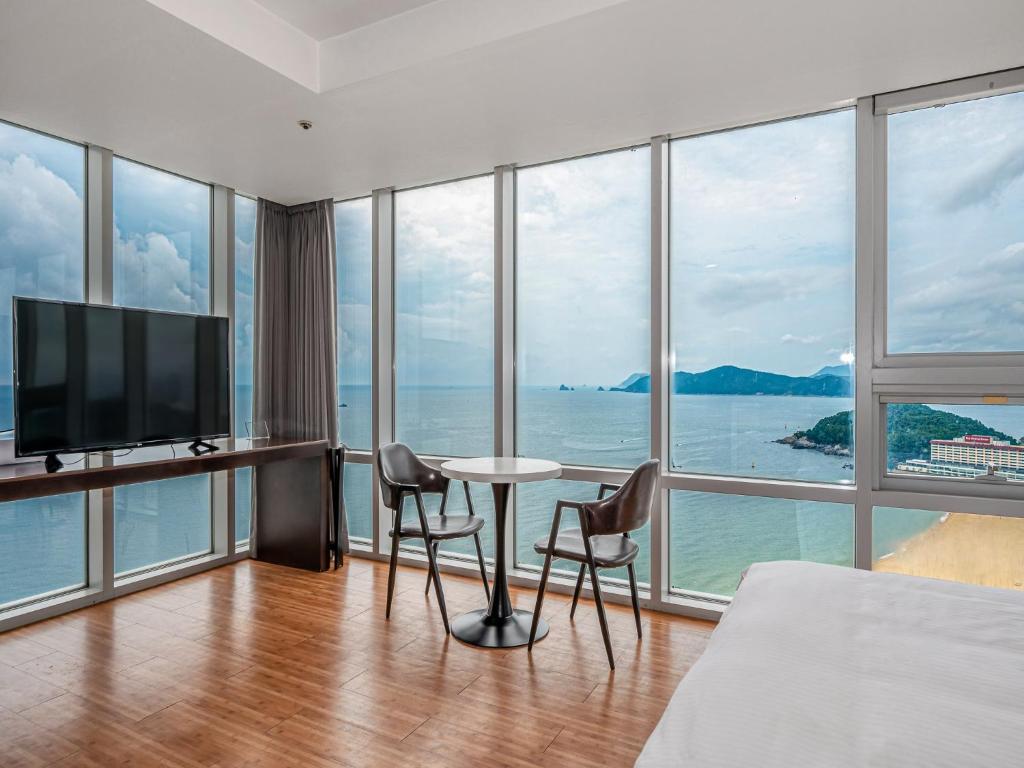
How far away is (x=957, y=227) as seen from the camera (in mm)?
3006

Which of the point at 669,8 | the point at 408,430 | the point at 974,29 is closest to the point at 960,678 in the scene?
the point at 669,8

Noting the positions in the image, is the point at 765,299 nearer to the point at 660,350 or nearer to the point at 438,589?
the point at 660,350

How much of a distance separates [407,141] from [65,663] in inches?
125

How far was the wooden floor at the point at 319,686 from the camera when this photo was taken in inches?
87.2

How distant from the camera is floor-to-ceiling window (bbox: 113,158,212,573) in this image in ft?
13.1

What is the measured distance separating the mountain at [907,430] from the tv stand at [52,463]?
147 inches

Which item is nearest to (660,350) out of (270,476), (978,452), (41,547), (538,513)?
(538,513)

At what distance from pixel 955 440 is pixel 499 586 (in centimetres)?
236

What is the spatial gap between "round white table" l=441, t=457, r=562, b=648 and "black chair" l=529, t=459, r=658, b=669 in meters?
0.17

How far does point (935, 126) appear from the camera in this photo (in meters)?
3.03

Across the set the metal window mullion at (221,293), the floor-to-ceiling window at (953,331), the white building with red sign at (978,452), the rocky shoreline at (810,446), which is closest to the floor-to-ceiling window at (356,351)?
the metal window mullion at (221,293)

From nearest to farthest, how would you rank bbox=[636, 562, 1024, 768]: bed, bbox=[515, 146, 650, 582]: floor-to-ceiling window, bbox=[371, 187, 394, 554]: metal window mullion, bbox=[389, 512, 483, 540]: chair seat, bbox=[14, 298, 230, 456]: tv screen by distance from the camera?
bbox=[636, 562, 1024, 768]: bed
bbox=[14, 298, 230, 456]: tv screen
bbox=[389, 512, 483, 540]: chair seat
bbox=[515, 146, 650, 582]: floor-to-ceiling window
bbox=[371, 187, 394, 554]: metal window mullion

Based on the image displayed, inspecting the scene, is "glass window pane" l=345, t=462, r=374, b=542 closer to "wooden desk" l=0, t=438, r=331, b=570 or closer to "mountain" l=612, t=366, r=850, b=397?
"wooden desk" l=0, t=438, r=331, b=570

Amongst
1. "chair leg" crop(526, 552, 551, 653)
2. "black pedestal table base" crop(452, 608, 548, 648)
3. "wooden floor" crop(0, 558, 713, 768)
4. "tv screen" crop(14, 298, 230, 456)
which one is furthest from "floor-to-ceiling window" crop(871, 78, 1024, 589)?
"tv screen" crop(14, 298, 230, 456)
